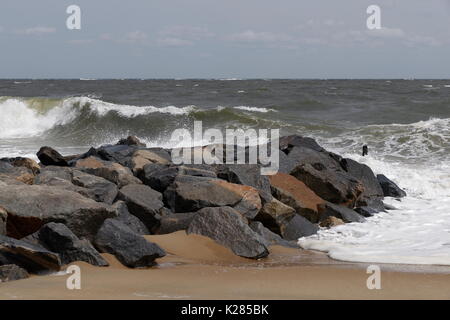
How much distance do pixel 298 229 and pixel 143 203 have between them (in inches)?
73.7

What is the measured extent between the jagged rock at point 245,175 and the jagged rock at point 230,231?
4.88 ft

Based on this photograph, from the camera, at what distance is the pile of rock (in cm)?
563

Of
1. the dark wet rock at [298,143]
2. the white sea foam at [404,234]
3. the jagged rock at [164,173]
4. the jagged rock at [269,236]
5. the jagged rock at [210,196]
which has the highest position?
the dark wet rock at [298,143]

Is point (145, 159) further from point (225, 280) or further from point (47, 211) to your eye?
→ point (225, 280)

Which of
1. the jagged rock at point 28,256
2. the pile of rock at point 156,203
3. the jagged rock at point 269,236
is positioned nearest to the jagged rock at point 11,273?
the pile of rock at point 156,203

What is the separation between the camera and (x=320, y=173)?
30.0 ft

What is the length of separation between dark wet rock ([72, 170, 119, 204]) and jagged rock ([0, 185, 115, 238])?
3.06 feet

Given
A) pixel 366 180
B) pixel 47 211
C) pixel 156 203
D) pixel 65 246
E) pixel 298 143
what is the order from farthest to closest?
pixel 298 143 < pixel 366 180 < pixel 156 203 < pixel 47 211 < pixel 65 246

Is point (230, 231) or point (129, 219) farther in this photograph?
point (129, 219)

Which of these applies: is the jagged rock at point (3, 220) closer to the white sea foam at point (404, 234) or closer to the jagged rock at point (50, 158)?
the white sea foam at point (404, 234)

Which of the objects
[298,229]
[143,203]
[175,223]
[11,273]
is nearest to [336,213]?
[298,229]

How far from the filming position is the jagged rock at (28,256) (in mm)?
5013

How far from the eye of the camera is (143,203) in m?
7.09

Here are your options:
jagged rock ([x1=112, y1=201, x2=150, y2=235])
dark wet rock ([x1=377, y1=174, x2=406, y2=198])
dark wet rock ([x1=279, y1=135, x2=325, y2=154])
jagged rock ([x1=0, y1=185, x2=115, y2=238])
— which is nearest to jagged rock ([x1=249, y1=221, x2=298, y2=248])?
jagged rock ([x1=112, y1=201, x2=150, y2=235])
